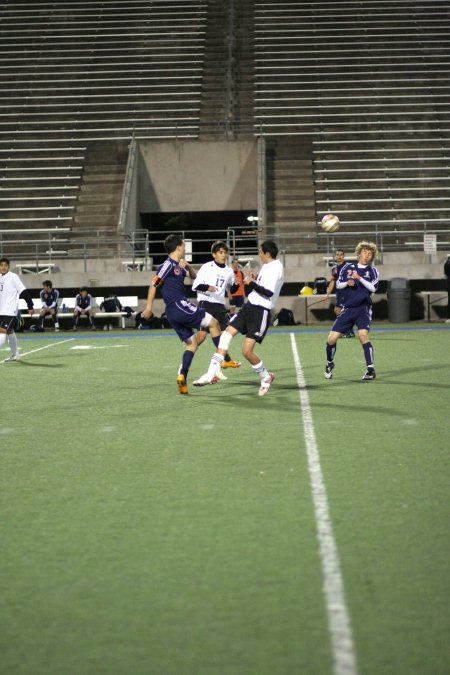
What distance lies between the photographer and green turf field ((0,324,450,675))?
3.41 meters

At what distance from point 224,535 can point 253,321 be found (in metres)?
5.88

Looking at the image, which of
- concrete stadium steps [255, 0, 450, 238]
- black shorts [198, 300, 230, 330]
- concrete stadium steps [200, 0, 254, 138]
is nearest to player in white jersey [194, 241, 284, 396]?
black shorts [198, 300, 230, 330]

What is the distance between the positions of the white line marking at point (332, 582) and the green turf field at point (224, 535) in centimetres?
1

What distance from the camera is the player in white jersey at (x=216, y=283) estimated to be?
12367mm

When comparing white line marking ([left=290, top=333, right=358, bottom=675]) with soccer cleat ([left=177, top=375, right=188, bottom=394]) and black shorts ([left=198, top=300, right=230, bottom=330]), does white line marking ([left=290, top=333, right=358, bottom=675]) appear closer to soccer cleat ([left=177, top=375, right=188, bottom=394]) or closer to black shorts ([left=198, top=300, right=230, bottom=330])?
soccer cleat ([left=177, top=375, right=188, bottom=394])

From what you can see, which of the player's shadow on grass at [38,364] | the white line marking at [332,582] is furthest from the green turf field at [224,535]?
the player's shadow on grass at [38,364]

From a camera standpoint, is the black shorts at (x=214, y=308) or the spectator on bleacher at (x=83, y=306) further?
the spectator on bleacher at (x=83, y=306)

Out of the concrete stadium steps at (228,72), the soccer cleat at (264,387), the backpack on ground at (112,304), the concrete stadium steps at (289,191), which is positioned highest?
the concrete stadium steps at (228,72)

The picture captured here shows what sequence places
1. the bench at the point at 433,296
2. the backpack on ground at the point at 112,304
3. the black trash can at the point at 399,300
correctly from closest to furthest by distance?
the black trash can at the point at 399,300 < the backpack on ground at the point at 112,304 < the bench at the point at 433,296

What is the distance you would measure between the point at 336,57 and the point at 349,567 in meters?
38.4

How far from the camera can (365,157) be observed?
3578 centimetres

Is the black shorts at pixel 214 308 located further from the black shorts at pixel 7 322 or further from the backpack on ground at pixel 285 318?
the backpack on ground at pixel 285 318

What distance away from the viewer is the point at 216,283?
42.8ft

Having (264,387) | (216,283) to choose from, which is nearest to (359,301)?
(216,283)
